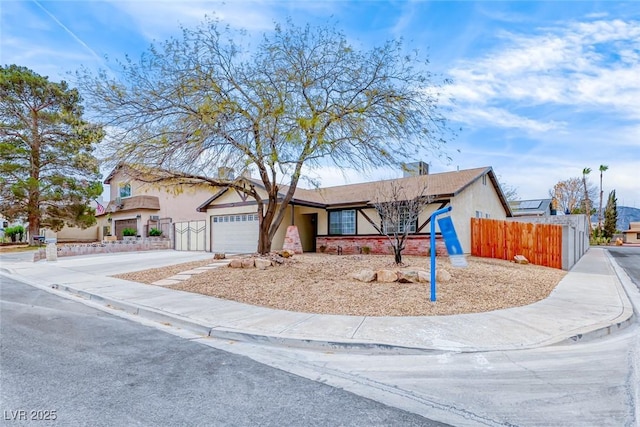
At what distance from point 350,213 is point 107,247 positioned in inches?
564

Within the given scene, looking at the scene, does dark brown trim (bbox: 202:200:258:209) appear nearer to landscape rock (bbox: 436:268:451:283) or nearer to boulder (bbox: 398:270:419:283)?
boulder (bbox: 398:270:419:283)

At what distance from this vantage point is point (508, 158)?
24031 millimetres

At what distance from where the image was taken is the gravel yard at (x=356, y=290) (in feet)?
23.7

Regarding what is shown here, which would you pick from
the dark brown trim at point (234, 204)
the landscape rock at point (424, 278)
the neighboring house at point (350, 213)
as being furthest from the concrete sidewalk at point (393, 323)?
the dark brown trim at point (234, 204)

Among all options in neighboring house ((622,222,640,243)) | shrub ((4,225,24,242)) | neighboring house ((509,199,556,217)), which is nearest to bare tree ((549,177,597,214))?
neighboring house ((622,222,640,243))

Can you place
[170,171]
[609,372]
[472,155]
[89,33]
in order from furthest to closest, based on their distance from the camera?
[472,155], [170,171], [89,33], [609,372]

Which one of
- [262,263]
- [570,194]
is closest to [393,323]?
[262,263]

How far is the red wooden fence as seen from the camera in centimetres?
1529

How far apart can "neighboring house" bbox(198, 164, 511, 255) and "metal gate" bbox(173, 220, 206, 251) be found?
1019mm

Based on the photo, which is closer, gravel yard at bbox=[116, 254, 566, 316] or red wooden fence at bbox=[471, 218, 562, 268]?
gravel yard at bbox=[116, 254, 566, 316]

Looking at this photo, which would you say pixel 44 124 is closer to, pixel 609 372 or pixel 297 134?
pixel 297 134

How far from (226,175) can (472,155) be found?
1480 cm

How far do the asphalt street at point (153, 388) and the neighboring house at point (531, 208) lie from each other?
3252 cm

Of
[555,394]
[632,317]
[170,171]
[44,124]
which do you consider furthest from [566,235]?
[44,124]
